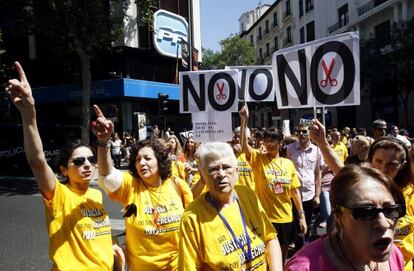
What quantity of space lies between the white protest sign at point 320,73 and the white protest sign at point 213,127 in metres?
1.46

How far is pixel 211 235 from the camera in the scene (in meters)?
2.39

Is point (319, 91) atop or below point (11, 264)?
atop

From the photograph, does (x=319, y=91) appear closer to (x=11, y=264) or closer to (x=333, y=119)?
(x=11, y=264)

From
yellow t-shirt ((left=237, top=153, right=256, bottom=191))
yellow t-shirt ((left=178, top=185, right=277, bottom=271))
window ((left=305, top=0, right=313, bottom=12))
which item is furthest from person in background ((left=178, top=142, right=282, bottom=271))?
window ((left=305, top=0, right=313, bottom=12))

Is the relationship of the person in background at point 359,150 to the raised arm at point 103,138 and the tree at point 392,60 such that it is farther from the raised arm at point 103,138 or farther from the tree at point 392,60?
the tree at point 392,60

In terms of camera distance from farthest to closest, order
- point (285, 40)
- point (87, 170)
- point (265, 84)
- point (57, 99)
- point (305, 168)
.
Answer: point (285, 40), point (57, 99), point (265, 84), point (305, 168), point (87, 170)

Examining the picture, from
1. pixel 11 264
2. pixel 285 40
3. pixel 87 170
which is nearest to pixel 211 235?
A: pixel 87 170

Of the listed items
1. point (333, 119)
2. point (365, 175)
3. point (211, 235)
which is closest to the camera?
point (365, 175)

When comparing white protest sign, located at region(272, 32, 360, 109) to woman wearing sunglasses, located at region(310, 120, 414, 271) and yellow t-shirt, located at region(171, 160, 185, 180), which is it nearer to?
woman wearing sunglasses, located at region(310, 120, 414, 271)

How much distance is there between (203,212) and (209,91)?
376 cm

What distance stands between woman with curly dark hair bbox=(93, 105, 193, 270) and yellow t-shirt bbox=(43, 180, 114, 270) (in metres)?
0.21

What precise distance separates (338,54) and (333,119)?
105 ft

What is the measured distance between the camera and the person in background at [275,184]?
15.9 ft

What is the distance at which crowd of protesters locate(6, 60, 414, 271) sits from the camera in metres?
1.72
